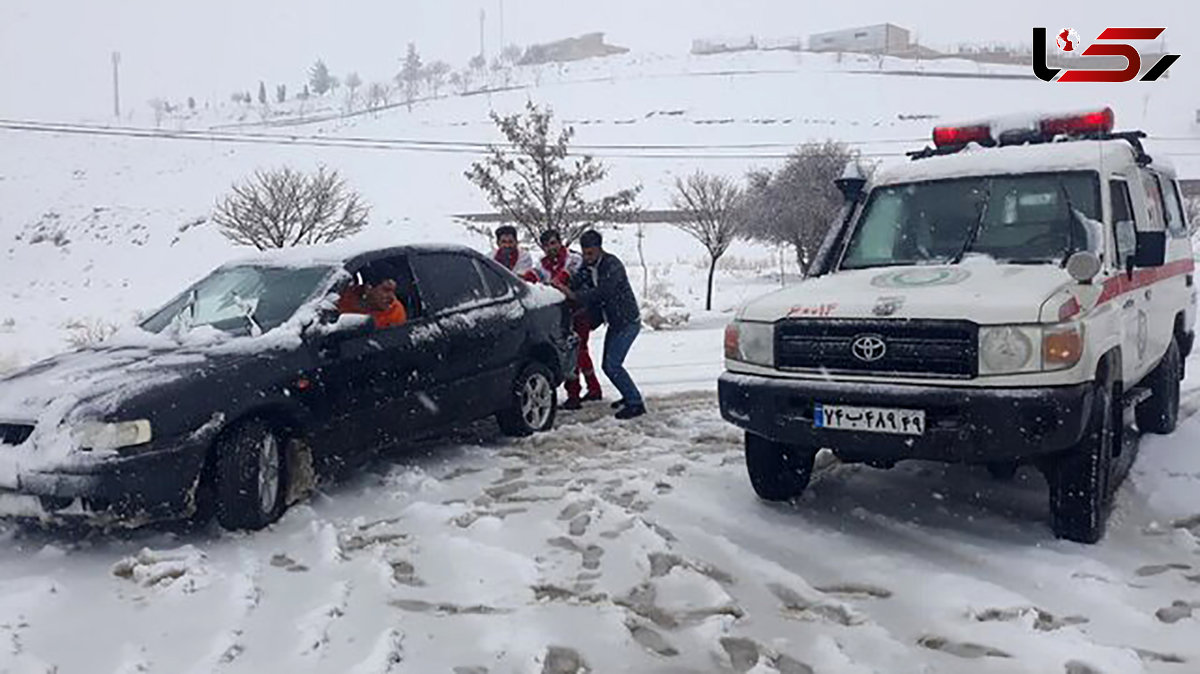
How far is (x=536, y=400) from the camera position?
7508mm

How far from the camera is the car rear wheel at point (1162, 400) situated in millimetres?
6445

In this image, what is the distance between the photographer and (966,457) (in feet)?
14.4

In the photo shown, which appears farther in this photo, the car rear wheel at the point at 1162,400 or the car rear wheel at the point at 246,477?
the car rear wheel at the point at 1162,400

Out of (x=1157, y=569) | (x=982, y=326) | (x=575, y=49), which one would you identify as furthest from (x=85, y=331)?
(x=575, y=49)

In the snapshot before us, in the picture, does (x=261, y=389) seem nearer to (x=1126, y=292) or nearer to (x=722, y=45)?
(x=1126, y=292)

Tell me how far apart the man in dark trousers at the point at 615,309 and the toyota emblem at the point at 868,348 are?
3.62m

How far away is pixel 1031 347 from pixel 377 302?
151 inches

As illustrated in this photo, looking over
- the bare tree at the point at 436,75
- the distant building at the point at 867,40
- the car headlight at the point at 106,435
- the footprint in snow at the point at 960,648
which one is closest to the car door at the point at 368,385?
the car headlight at the point at 106,435

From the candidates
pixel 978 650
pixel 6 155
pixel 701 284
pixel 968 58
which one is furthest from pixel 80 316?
pixel 968 58

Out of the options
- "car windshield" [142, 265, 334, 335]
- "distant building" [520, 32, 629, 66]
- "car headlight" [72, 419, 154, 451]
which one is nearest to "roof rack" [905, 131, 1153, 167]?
"car windshield" [142, 265, 334, 335]

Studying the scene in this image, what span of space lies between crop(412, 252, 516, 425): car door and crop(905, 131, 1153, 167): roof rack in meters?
3.11

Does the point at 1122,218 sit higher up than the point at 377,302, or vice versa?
the point at 1122,218

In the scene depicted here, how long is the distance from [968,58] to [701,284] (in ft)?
286

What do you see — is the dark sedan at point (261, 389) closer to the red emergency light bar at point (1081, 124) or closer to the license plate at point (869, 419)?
the license plate at point (869, 419)
